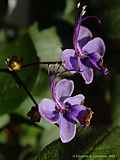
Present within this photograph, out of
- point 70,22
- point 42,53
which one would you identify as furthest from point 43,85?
point 70,22

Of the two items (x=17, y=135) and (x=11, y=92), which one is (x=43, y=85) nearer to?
(x=11, y=92)

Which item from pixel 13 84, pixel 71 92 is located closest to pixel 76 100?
pixel 71 92

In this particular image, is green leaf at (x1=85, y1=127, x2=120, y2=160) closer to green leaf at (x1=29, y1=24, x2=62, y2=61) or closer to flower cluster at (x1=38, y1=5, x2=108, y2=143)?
flower cluster at (x1=38, y1=5, x2=108, y2=143)

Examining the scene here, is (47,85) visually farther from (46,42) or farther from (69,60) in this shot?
(69,60)

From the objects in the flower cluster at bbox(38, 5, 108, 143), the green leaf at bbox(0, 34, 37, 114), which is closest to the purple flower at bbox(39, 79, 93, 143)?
the flower cluster at bbox(38, 5, 108, 143)

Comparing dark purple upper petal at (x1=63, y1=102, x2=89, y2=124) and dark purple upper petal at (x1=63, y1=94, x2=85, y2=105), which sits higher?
dark purple upper petal at (x1=63, y1=94, x2=85, y2=105)

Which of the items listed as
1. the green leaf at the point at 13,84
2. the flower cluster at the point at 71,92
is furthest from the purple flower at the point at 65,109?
the green leaf at the point at 13,84

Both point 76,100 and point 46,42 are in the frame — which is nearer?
point 76,100

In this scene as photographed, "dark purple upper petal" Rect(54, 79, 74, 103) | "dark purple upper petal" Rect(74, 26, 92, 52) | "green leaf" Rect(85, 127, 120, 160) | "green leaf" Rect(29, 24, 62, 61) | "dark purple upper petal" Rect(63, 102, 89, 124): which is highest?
"dark purple upper petal" Rect(74, 26, 92, 52)

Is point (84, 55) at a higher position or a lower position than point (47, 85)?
higher
